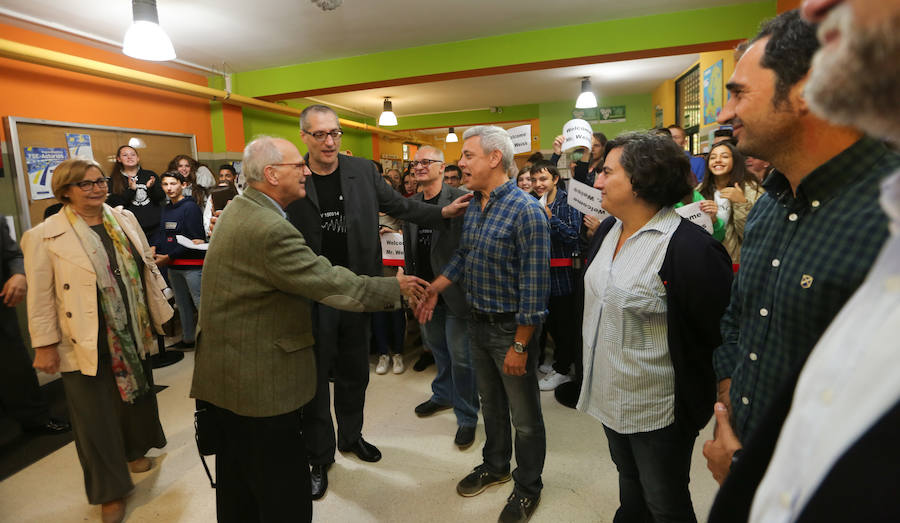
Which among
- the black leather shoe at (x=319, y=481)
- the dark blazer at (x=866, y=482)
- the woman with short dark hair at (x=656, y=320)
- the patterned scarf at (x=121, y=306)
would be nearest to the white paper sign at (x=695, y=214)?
the woman with short dark hair at (x=656, y=320)

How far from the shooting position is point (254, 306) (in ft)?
5.15

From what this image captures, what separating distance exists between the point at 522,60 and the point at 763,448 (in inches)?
220

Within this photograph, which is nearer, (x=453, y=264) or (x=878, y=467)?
(x=878, y=467)

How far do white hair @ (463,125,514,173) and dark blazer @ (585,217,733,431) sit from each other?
Answer: 0.91 metres

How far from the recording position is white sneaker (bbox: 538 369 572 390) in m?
3.46

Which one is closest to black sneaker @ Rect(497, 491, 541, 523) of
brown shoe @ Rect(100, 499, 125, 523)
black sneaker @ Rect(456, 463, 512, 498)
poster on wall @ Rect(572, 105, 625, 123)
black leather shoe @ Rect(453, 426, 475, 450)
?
black sneaker @ Rect(456, 463, 512, 498)

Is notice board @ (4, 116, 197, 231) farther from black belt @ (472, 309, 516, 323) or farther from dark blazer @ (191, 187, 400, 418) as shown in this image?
black belt @ (472, 309, 516, 323)

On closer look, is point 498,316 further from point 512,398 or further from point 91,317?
point 91,317

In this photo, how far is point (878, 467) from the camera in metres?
0.42

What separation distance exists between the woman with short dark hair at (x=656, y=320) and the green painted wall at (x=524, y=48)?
4356mm

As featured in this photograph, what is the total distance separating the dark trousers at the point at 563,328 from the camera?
343 cm

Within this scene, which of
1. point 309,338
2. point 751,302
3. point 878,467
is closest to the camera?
point 878,467

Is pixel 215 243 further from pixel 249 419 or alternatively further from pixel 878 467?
pixel 878 467

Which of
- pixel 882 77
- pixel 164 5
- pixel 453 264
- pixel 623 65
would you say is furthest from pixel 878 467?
pixel 623 65
